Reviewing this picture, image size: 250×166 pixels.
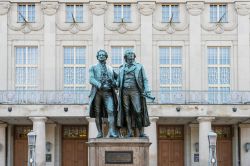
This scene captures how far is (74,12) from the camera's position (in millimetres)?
43906

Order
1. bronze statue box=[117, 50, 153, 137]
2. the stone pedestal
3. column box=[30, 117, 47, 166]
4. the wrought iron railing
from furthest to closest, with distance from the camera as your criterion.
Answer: the wrought iron railing < column box=[30, 117, 47, 166] < bronze statue box=[117, 50, 153, 137] < the stone pedestal

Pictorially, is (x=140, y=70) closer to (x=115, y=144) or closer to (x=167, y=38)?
(x=115, y=144)

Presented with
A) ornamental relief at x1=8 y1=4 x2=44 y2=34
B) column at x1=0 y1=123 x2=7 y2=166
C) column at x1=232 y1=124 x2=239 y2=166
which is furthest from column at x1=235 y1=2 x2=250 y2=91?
column at x1=0 y1=123 x2=7 y2=166

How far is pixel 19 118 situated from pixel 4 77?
368 centimetres

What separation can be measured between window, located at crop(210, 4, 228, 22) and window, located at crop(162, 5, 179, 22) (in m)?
2.04

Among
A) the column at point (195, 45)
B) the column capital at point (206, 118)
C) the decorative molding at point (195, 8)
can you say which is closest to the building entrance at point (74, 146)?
the column at point (195, 45)

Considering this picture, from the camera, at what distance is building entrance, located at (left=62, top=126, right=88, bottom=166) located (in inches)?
1719

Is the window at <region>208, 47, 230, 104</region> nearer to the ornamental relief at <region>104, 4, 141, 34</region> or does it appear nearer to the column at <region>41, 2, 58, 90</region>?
the ornamental relief at <region>104, 4, 141, 34</region>

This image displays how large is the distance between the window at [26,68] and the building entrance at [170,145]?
787cm

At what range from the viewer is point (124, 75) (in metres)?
18.5

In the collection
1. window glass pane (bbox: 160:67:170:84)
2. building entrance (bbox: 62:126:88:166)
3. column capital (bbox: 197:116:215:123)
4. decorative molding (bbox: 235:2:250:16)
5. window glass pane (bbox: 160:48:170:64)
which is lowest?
building entrance (bbox: 62:126:88:166)

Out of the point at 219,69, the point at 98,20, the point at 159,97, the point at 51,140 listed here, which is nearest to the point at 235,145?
the point at 219,69

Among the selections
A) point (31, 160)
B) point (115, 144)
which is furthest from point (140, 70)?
point (31, 160)

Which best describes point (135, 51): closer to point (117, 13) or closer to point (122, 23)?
point (122, 23)
